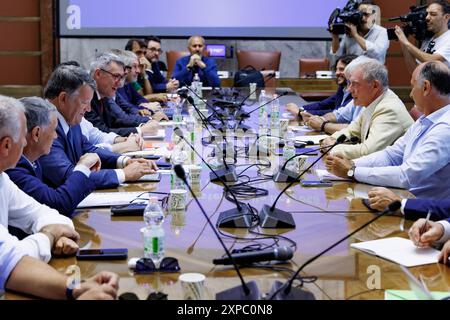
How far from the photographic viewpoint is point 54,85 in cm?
292

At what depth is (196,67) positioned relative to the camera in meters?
6.91

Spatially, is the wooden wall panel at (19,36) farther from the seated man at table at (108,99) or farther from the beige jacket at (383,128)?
the beige jacket at (383,128)

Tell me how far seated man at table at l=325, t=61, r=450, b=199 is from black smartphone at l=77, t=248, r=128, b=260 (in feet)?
4.31

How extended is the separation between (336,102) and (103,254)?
12.6 ft

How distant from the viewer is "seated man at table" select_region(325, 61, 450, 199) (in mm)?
2787

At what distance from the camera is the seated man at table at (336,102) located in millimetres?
5061

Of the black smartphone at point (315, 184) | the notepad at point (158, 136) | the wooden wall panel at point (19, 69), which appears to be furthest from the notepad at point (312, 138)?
the wooden wall panel at point (19, 69)

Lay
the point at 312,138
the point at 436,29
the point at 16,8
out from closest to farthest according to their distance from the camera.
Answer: the point at 312,138 < the point at 436,29 < the point at 16,8

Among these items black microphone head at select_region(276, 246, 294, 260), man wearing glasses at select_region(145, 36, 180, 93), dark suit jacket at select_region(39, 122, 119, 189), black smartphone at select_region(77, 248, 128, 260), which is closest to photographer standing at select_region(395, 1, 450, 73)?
man wearing glasses at select_region(145, 36, 180, 93)

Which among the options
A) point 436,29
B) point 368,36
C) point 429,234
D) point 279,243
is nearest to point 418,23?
point 436,29

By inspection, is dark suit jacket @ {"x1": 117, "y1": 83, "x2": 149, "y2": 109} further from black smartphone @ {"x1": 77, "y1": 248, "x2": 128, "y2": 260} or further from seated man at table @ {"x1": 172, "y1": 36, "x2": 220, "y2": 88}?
black smartphone @ {"x1": 77, "y1": 248, "x2": 128, "y2": 260}

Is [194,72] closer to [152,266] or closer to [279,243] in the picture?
[279,243]

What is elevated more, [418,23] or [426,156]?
[418,23]

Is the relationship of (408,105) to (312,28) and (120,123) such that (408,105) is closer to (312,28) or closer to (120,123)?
(312,28)
